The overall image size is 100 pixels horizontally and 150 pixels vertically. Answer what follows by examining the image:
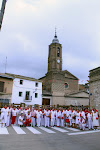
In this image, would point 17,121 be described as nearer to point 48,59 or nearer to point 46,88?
point 46,88

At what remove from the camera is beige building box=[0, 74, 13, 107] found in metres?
24.3

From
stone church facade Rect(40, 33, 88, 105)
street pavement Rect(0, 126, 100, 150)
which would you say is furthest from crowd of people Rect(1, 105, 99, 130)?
stone church facade Rect(40, 33, 88, 105)

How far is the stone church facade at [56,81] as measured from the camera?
109ft

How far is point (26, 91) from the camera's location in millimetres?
28688

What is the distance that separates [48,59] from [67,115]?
33650 mm

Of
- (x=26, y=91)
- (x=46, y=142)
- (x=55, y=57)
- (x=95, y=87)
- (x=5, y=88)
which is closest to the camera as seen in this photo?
(x=46, y=142)

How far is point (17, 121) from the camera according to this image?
452 inches

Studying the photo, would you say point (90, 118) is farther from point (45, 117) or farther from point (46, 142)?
point (46, 142)

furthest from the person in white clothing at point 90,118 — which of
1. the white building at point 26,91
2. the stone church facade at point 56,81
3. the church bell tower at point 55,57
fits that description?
the church bell tower at point 55,57

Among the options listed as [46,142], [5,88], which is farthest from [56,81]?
[46,142]

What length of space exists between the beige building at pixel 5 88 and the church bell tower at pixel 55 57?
18103mm

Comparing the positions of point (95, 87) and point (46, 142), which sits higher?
point (95, 87)

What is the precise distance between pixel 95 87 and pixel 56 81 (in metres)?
21.1

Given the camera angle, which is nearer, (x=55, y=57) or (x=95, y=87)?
(x=95, y=87)
